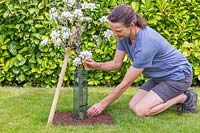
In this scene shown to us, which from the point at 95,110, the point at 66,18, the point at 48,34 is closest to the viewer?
the point at 66,18

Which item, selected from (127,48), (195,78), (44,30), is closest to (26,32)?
(44,30)

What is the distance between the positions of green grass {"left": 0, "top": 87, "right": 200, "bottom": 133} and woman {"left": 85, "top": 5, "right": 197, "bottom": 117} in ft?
0.43

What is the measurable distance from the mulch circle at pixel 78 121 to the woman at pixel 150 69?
8 cm

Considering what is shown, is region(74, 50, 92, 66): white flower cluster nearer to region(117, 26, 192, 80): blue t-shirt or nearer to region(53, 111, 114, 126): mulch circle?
region(117, 26, 192, 80): blue t-shirt

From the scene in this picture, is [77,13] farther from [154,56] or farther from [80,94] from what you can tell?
[154,56]

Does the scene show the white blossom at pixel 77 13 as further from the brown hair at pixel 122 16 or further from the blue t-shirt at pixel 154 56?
the blue t-shirt at pixel 154 56

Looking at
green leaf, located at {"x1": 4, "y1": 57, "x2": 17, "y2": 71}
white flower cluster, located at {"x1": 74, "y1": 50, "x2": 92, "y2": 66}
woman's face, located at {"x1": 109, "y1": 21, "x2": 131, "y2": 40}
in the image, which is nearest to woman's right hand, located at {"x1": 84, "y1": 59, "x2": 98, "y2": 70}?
white flower cluster, located at {"x1": 74, "y1": 50, "x2": 92, "y2": 66}

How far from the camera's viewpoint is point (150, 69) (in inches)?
183

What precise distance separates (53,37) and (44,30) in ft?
6.41

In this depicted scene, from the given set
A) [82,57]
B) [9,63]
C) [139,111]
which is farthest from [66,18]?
[9,63]

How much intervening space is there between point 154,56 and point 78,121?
92cm

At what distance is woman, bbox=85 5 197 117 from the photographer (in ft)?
14.2

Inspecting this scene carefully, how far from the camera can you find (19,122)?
4379 millimetres

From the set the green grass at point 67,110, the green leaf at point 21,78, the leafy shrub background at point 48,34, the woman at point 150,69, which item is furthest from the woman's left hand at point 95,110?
the green leaf at point 21,78
